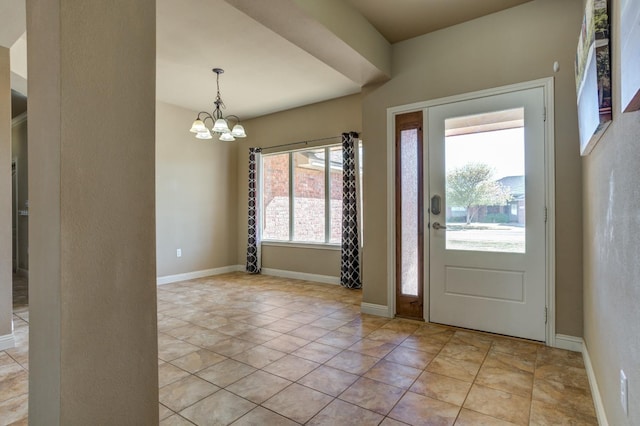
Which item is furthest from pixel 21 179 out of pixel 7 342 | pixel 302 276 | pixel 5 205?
pixel 302 276

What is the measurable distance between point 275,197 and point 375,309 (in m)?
3.12

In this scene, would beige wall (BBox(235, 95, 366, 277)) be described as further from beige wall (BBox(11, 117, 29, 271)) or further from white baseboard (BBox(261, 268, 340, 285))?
beige wall (BBox(11, 117, 29, 271))

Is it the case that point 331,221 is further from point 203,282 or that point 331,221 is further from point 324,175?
point 203,282

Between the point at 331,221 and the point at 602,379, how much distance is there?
13.0ft

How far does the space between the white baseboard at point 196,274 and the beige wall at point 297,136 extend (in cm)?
17

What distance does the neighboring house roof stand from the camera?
2891 mm

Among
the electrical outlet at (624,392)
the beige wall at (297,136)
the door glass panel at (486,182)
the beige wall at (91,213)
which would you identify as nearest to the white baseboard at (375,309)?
the door glass panel at (486,182)

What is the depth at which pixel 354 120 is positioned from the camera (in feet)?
16.6

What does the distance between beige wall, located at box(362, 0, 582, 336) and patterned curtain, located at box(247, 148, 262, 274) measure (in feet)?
9.37

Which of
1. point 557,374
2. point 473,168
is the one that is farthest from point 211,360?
point 473,168

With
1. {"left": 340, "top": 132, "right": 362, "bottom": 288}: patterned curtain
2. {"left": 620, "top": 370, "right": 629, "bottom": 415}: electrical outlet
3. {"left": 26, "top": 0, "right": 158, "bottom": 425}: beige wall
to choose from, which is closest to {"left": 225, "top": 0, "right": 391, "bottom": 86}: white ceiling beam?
{"left": 26, "top": 0, "right": 158, "bottom": 425}: beige wall

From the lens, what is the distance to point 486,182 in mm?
3033

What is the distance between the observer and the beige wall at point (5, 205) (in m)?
2.81

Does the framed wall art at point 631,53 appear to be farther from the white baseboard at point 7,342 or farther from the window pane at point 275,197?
the window pane at point 275,197
